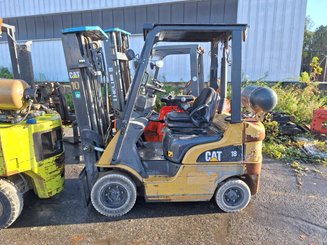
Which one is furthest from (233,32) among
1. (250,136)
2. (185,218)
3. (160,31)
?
(185,218)

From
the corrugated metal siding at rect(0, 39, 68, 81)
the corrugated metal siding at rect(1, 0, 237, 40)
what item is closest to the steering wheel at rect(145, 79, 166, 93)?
the corrugated metal siding at rect(1, 0, 237, 40)

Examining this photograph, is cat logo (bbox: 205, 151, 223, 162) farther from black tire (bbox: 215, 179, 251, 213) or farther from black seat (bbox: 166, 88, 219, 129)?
black seat (bbox: 166, 88, 219, 129)

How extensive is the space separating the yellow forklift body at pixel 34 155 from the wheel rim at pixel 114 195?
0.75m

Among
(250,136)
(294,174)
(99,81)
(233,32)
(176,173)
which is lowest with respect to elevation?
(294,174)

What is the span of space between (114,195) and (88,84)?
156 centimetres

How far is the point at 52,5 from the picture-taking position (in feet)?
40.3

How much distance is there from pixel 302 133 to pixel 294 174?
9.30 ft

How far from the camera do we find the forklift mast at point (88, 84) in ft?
11.8

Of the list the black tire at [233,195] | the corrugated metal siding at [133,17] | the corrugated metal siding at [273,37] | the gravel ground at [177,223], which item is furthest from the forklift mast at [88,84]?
the corrugated metal siding at [133,17]

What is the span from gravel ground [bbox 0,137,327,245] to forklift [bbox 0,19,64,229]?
1.08 feet

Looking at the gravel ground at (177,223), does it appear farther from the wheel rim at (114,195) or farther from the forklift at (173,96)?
the forklift at (173,96)

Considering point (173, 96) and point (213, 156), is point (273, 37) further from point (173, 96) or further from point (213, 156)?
point (213, 156)

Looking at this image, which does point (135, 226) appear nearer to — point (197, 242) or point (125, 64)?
point (197, 242)

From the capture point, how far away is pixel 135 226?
11.5ft
